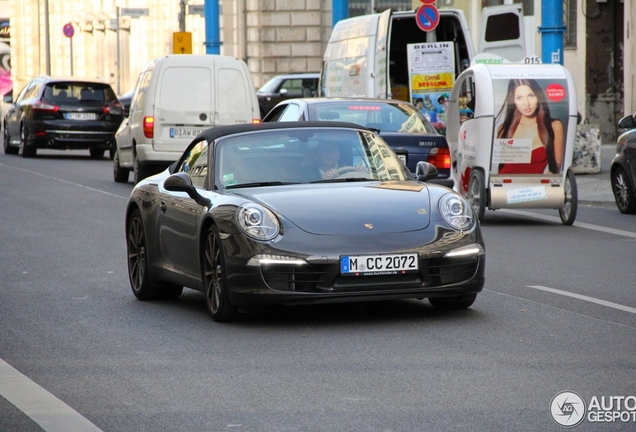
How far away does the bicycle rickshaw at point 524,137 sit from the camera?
1569cm

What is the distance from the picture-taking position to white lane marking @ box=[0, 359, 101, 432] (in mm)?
5915

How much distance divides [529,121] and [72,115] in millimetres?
16146

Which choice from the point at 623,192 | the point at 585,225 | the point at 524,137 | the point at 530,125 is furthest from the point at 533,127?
the point at 623,192

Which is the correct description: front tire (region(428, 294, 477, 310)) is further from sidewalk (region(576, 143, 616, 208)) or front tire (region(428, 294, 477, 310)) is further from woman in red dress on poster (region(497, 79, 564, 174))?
sidewalk (region(576, 143, 616, 208))

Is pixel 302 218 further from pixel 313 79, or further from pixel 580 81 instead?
pixel 313 79

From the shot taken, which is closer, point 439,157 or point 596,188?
point 439,157

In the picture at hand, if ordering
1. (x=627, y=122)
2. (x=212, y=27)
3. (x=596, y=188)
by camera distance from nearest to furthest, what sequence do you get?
(x=627, y=122) < (x=596, y=188) < (x=212, y=27)

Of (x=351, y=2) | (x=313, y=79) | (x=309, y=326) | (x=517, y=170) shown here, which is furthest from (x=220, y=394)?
(x=351, y=2)

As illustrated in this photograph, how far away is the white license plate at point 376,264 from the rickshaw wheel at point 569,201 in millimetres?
7545

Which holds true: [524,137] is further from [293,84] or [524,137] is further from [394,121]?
[293,84]

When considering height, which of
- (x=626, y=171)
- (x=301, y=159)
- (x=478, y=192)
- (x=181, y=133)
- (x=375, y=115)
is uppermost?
(x=375, y=115)

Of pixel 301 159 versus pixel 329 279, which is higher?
pixel 301 159

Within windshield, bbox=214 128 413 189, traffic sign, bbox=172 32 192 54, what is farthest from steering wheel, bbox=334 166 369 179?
traffic sign, bbox=172 32 192 54

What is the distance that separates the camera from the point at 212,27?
34969mm
